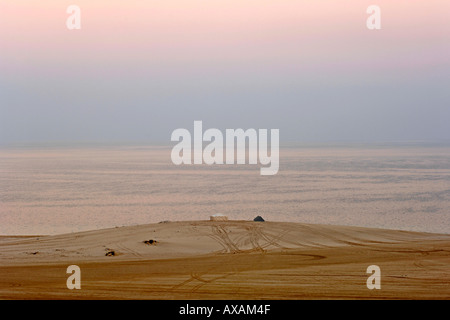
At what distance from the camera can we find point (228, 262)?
58.2ft

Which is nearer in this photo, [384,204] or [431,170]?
[384,204]

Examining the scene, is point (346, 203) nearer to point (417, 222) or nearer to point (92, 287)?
point (417, 222)

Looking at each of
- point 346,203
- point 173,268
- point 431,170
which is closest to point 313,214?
point 346,203

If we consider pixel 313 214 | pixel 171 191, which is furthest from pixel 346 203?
pixel 171 191

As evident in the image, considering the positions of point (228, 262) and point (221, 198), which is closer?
point (228, 262)

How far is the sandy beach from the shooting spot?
13648 mm

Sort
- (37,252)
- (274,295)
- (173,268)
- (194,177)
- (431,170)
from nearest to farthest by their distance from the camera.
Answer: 1. (274,295)
2. (173,268)
3. (37,252)
4. (194,177)
5. (431,170)

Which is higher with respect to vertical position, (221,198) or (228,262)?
(221,198)

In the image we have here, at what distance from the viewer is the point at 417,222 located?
3156 cm

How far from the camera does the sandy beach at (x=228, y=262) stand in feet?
44.8

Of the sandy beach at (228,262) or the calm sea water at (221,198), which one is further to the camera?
the calm sea water at (221,198)

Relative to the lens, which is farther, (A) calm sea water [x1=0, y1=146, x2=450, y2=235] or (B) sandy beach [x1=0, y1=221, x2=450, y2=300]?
(A) calm sea water [x1=0, y1=146, x2=450, y2=235]
